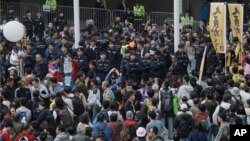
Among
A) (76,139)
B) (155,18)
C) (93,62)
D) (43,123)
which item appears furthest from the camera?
(155,18)

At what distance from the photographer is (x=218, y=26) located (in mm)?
21203

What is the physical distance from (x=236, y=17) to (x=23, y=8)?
13.6m

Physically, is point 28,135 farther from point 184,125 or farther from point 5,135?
point 184,125

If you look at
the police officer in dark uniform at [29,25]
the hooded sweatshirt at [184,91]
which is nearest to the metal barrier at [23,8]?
the police officer in dark uniform at [29,25]

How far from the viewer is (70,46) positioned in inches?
971

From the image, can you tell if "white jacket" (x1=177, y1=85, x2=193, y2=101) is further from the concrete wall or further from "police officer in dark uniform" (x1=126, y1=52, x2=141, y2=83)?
the concrete wall

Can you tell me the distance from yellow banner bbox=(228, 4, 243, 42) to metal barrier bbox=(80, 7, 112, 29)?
34.8 feet

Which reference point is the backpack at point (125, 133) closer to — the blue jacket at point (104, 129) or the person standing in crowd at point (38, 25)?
the blue jacket at point (104, 129)

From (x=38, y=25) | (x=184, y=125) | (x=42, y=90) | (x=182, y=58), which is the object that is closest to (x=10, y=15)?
(x=38, y=25)

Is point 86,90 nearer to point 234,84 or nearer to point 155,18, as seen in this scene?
point 234,84

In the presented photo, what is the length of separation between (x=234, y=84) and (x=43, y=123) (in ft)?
15.8

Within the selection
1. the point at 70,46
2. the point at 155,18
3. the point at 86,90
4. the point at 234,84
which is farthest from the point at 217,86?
the point at 155,18

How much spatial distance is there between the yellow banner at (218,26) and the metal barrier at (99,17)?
35.9 ft

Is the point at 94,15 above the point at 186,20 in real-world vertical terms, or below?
above
